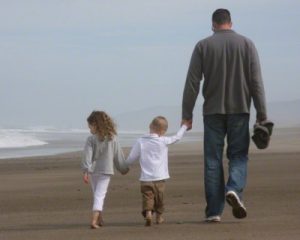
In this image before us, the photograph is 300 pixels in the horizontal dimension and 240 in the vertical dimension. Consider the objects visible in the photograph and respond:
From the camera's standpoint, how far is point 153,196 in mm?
7871

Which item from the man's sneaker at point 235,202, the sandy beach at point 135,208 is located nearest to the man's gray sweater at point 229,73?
the man's sneaker at point 235,202

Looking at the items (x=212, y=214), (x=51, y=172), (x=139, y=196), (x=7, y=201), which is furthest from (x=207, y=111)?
(x=51, y=172)

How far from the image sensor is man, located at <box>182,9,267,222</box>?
7.48m

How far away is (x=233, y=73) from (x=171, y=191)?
374 cm

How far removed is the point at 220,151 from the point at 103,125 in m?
1.22

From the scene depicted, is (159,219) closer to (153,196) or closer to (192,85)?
(153,196)

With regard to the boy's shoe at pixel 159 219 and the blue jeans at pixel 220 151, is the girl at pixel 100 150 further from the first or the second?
the blue jeans at pixel 220 151

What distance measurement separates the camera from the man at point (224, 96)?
7.48m

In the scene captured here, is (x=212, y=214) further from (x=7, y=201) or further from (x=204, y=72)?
(x=7, y=201)

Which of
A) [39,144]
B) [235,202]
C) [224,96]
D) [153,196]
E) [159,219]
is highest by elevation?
[224,96]

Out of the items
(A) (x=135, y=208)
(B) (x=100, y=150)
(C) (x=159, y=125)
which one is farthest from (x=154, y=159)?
(A) (x=135, y=208)

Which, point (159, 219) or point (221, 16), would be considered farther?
point (159, 219)

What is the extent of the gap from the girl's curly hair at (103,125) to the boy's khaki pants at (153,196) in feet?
1.97

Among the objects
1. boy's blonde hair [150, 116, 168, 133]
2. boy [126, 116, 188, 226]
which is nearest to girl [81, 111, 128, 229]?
boy [126, 116, 188, 226]
